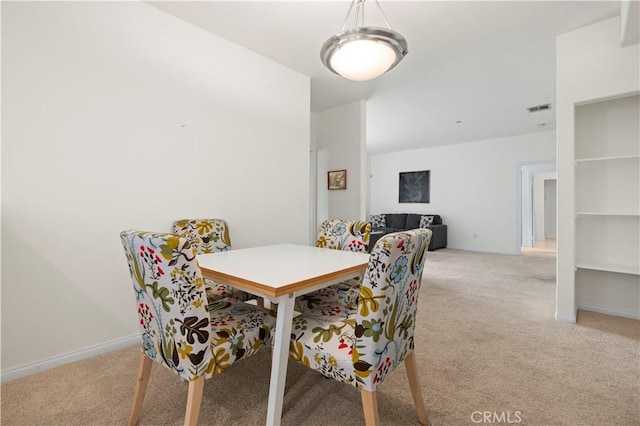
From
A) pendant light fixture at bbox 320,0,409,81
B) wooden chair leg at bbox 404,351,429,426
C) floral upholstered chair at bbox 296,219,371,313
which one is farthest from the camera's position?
floral upholstered chair at bbox 296,219,371,313

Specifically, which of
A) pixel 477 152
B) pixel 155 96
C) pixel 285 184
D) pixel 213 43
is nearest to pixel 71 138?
pixel 155 96

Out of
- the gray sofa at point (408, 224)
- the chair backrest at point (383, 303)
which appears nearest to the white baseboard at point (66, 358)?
the chair backrest at point (383, 303)

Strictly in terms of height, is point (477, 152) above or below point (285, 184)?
Answer: above

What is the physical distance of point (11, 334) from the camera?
1702 millimetres

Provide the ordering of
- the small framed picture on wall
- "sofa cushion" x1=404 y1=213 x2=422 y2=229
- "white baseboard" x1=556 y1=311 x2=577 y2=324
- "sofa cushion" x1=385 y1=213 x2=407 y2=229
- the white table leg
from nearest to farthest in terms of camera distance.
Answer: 1. the white table leg
2. "white baseboard" x1=556 y1=311 x2=577 y2=324
3. the small framed picture on wall
4. "sofa cushion" x1=404 y1=213 x2=422 y2=229
5. "sofa cushion" x1=385 y1=213 x2=407 y2=229

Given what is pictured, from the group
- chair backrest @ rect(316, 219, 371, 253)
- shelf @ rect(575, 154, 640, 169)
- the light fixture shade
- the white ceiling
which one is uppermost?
the white ceiling

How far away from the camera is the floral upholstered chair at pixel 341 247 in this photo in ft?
6.01

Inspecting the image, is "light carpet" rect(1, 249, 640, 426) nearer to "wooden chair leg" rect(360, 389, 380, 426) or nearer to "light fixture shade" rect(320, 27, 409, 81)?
"wooden chair leg" rect(360, 389, 380, 426)

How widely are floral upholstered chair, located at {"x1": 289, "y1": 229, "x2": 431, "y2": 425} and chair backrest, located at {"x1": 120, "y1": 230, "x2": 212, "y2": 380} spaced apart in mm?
399

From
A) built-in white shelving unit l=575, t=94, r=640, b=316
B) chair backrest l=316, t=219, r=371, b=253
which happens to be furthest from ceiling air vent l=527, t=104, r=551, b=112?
chair backrest l=316, t=219, r=371, b=253

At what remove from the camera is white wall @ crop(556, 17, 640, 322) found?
2357mm

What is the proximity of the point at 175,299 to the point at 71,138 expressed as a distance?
155 cm

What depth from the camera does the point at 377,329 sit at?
40.7 inches

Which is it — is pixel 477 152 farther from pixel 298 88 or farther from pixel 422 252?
pixel 422 252
